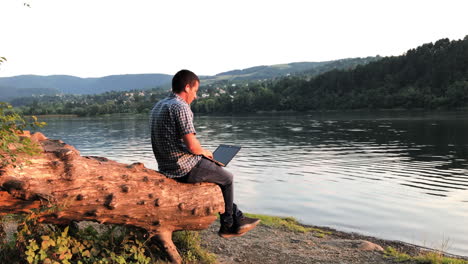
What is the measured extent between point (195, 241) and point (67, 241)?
246cm

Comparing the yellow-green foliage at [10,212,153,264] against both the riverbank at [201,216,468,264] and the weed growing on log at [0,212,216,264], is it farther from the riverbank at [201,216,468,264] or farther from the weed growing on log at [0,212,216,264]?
the riverbank at [201,216,468,264]

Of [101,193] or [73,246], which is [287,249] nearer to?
[73,246]

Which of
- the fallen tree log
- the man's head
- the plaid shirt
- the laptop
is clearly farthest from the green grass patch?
the man's head

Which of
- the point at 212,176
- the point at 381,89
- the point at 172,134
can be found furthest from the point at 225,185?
the point at 381,89

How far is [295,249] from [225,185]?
163 inches

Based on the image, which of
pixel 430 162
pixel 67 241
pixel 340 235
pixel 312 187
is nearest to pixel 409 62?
pixel 430 162

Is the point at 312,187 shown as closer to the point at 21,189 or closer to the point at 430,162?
the point at 430,162

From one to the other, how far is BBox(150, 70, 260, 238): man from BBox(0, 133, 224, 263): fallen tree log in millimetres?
156

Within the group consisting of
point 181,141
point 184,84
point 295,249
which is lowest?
point 295,249

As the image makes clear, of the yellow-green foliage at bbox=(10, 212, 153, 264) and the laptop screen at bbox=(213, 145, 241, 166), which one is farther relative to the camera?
the laptop screen at bbox=(213, 145, 241, 166)

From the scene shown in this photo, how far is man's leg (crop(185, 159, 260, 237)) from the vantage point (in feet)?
17.9

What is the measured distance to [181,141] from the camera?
17.0 feet

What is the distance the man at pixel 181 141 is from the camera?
499 centimetres

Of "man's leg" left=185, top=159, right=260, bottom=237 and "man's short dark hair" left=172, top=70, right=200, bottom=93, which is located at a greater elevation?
"man's short dark hair" left=172, top=70, right=200, bottom=93
